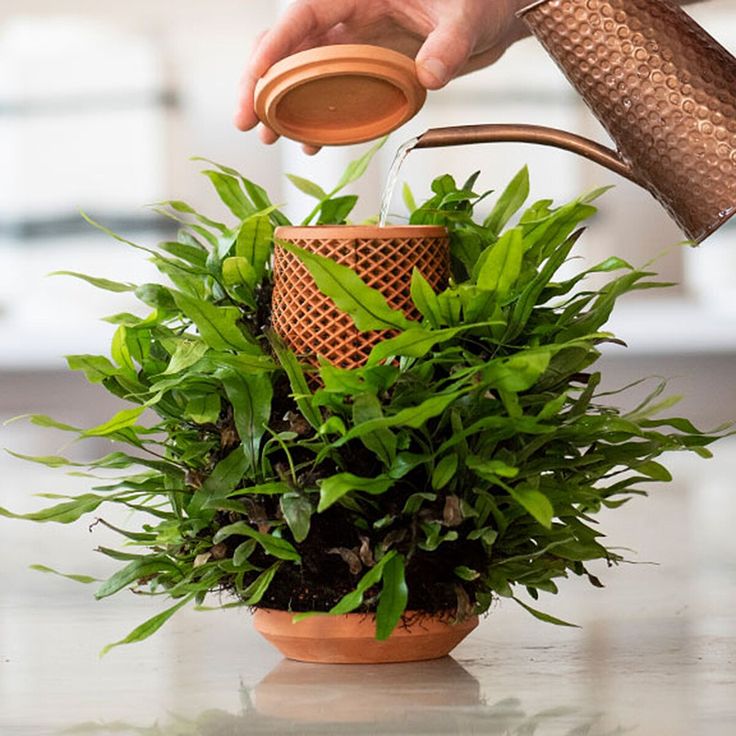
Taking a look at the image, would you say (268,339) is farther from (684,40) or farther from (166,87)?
(166,87)

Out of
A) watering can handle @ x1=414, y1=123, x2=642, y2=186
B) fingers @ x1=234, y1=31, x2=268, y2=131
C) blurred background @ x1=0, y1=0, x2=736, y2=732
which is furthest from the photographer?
blurred background @ x1=0, y1=0, x2=736, y2=732

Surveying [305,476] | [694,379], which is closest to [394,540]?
[305,476]

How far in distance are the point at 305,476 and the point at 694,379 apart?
217cm

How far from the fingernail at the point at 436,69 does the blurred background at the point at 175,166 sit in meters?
1.58

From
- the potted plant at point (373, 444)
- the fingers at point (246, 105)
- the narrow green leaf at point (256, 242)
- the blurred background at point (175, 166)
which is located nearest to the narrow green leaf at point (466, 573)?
the potted plant at point (373, 444)

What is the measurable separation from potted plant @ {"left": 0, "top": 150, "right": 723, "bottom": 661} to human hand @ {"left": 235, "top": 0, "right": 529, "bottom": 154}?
5.8 inches

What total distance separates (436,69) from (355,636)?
347 mm

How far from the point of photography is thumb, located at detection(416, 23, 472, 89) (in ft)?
2.63

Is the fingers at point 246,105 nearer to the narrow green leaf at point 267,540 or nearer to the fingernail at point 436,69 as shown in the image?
the fingernail at point 436,69

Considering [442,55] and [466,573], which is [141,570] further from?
[442,55]

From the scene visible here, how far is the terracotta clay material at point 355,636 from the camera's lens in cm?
74

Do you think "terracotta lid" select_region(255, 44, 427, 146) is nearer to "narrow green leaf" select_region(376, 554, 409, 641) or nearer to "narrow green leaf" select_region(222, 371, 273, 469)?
"narrow green leaf" select_region(222, 371, 273, 469)

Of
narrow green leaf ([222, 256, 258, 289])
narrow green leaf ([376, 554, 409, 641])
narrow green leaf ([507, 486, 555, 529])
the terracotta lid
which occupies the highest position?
the terracotta lid

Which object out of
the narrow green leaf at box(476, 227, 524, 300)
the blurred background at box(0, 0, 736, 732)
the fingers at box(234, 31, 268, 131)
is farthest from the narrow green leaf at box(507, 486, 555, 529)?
the blurred background at box(0, 0, 736, 732)
